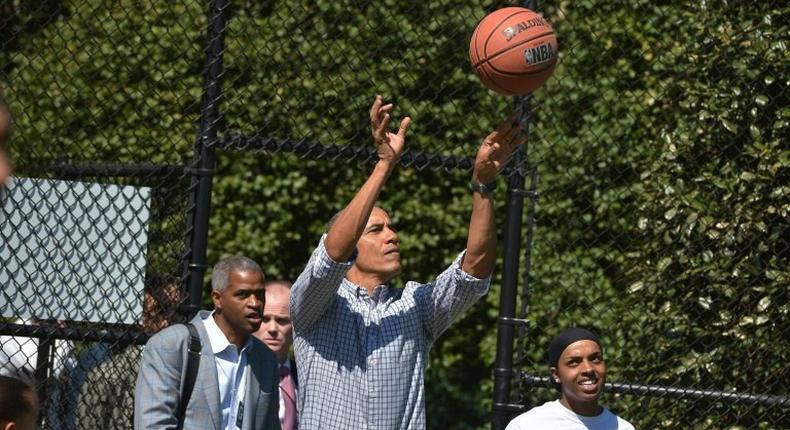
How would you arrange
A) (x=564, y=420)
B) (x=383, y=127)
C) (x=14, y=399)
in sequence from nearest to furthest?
(x=14, y=399) → (x=383, y=127) → (x=564, y=420)

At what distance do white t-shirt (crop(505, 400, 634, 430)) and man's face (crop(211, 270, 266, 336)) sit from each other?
1153mm

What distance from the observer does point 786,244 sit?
5.80 meters

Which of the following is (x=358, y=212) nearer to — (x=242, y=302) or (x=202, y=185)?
(x=242, y=302)

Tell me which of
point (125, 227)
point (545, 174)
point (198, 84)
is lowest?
point (125, 227)

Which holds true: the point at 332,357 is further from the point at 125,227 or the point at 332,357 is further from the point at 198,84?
the point at 198,84

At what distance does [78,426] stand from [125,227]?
2.62 ft

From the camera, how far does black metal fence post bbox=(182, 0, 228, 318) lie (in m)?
5.04

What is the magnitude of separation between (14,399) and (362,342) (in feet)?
7.49

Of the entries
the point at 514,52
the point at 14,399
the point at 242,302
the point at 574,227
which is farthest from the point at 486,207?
the point at 574,227

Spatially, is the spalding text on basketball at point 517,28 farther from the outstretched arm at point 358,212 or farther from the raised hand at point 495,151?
the outstretched arm at point 358,212

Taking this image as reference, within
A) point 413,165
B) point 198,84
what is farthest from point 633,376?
point 198,84

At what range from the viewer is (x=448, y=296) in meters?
4.70

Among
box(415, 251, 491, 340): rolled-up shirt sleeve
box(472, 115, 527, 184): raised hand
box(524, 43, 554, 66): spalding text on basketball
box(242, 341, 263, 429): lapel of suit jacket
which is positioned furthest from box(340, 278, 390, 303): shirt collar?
box(524, 43, 554, 66): spalding text on basketball

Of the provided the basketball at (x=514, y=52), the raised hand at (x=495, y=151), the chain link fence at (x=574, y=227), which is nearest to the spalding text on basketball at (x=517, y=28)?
the basketball at (x=514, y=52)
